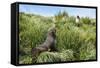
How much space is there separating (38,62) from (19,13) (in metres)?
0.59

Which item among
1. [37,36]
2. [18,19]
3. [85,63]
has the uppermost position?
[18,19]

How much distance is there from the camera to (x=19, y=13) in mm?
2879

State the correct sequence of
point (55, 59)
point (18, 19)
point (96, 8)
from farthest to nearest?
1. point (96, 8)
2. point (55, 59)
3. point (18, 19)

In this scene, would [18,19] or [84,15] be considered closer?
[18,19]

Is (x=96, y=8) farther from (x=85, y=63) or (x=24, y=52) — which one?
(x=24, y=52)

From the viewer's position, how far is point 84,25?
3.26m

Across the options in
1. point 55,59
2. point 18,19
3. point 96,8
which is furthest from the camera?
point 96,8

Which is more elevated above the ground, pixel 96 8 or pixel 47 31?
pixel 96 8

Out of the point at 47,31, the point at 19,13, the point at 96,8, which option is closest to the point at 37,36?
the point at 47,31

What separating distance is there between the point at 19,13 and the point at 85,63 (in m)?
1.03
